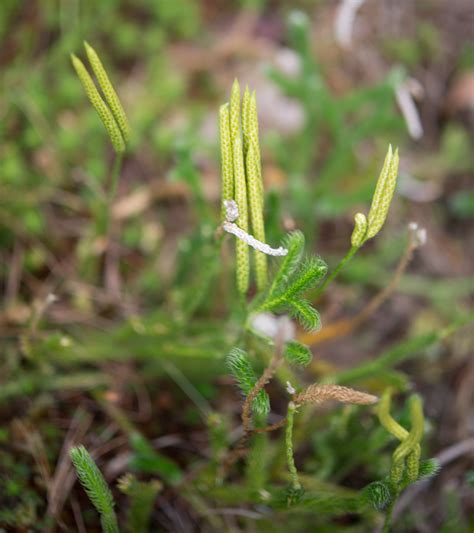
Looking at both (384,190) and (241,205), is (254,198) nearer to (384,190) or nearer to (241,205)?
(241,205)

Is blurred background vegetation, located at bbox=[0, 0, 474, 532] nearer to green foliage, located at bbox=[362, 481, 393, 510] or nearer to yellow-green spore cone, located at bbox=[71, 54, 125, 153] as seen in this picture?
green foliage, located at bbox=[362, 481, 393, 510]

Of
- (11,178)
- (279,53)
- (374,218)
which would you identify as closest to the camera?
(374,218)

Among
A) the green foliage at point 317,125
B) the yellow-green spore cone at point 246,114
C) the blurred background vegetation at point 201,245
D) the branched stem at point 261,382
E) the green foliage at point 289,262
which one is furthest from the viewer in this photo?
the green foliage at point 317,125

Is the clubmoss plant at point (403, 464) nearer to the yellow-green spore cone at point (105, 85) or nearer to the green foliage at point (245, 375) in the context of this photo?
the green foliage at point (245, 375)

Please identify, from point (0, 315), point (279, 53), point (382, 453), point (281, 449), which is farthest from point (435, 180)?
point (0, 315)

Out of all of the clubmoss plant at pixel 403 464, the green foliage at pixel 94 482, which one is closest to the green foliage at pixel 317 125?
the clubmoss plant at pixel 403 464

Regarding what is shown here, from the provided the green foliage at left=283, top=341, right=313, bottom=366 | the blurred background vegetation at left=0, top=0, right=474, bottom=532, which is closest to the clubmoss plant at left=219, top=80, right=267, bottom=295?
the green foliage at left=283, top=341, right=313, bottom=366

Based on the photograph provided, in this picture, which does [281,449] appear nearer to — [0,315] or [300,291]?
[300,291]
